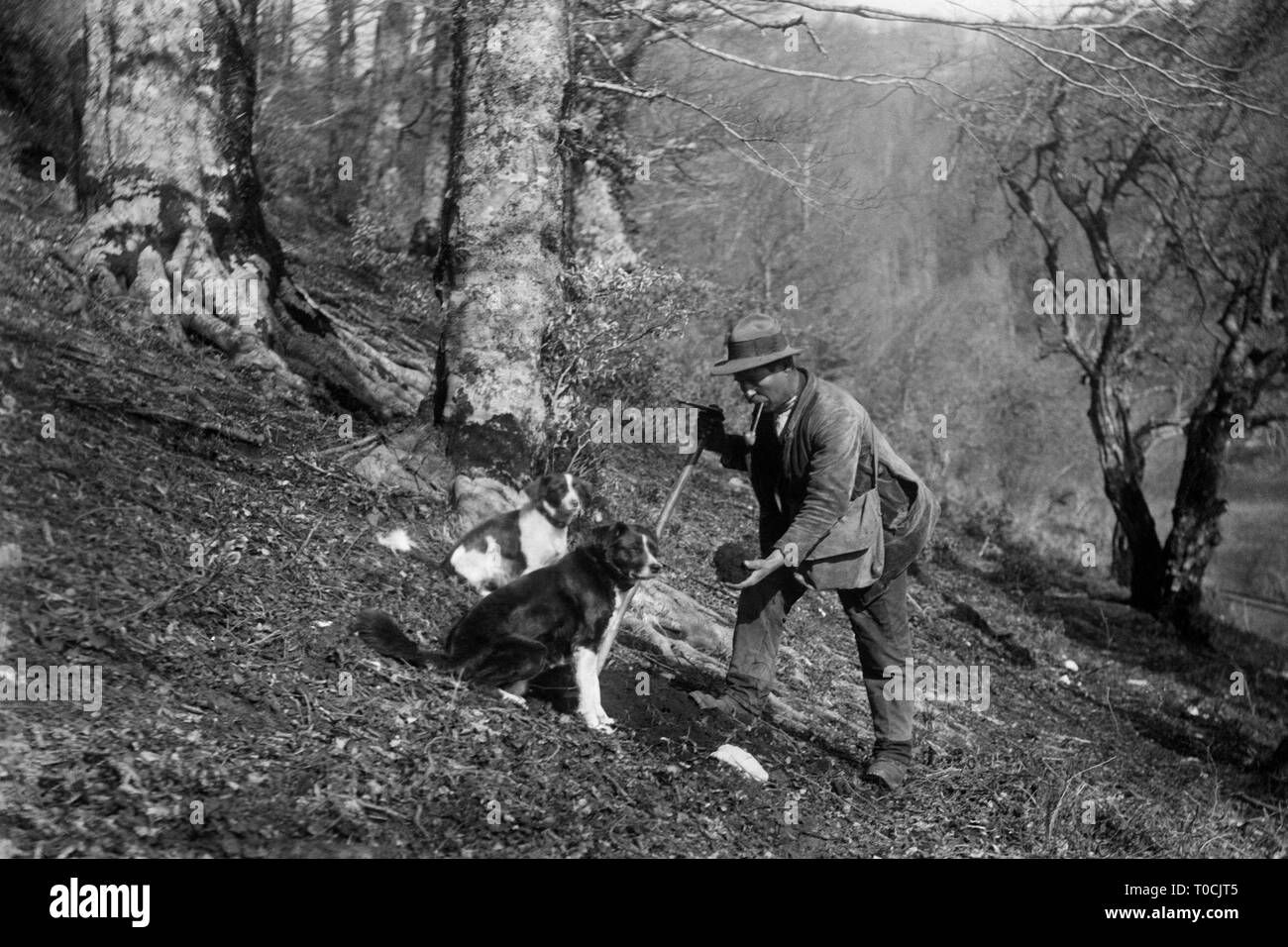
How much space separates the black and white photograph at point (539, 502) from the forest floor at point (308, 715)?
0.09 feet

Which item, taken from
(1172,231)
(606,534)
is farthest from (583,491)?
(1172,231)

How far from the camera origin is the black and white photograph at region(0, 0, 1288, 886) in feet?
16.6

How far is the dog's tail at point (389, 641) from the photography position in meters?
5.84

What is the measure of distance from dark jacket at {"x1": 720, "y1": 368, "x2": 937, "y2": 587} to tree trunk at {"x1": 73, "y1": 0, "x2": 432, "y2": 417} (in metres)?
4.09

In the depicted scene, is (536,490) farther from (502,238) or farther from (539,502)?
(502,238)

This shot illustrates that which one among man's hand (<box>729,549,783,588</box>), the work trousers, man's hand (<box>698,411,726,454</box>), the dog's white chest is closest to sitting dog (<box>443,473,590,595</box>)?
the dog's white chest

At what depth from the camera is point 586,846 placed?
4812mm

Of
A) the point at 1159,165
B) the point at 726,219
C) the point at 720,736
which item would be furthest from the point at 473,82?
the point at 1159,165

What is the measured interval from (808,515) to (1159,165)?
16.7 meters

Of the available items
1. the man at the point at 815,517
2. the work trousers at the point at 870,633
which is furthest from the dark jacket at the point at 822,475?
the work trousers at the point at 870,633

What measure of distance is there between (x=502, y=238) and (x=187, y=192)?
3.03 metres

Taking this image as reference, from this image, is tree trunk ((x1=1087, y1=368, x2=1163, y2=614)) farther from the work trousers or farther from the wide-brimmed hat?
the wide-brimmed hat

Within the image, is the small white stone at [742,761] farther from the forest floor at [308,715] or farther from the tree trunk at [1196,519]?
the tree trunk at [1196,519]
